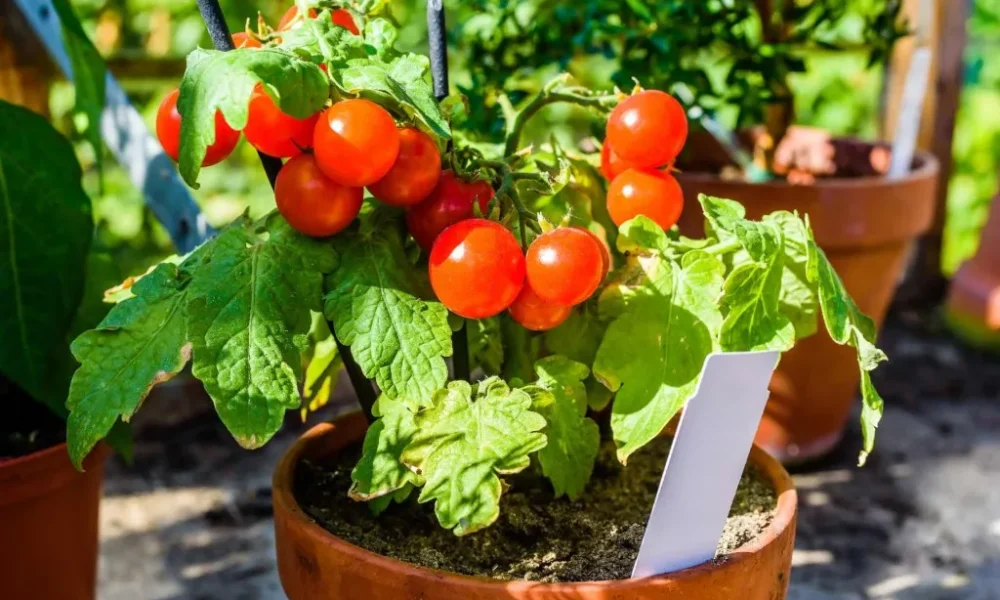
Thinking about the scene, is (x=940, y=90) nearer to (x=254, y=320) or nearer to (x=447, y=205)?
(x=447, y=205)

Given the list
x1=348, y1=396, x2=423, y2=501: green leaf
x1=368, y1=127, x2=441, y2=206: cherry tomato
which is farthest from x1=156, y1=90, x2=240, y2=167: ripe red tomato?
x1=348, y1=396, x2=423, y2=501: green leaf

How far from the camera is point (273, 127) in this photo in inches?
27.8

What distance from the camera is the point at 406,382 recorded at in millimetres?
706

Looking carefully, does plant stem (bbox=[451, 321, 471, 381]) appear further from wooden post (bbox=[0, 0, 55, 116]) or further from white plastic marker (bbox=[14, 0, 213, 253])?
wooden post (bbox=[0, 0, 55, 116])

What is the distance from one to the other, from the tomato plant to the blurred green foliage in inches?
8.4

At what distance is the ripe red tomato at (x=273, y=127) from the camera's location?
69 centimetres

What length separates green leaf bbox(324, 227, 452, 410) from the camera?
2.32ft

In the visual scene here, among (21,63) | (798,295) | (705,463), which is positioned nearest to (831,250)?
(798,295)

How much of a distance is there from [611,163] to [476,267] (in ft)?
0.73

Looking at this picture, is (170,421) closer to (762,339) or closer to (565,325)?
(565,325)

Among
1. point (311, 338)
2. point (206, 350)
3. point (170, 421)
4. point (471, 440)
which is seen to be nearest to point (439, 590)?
point (471, 440)

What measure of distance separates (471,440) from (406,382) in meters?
0.07

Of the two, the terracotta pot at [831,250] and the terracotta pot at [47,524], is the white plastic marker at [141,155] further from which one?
the terracotta pot at [831,250]

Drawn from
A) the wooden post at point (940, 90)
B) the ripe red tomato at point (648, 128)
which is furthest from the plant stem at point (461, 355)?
the wooden post at point (940, 90)
